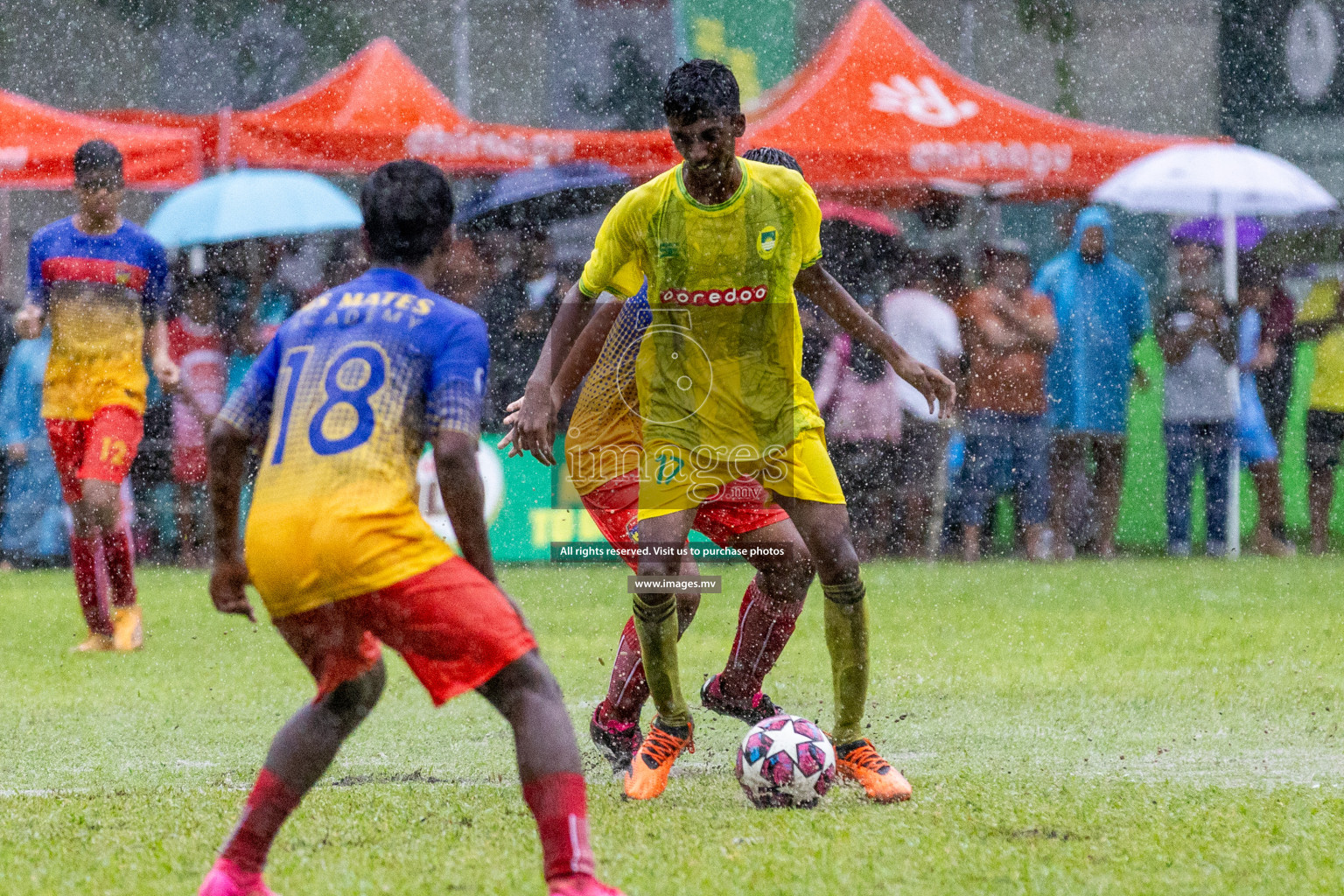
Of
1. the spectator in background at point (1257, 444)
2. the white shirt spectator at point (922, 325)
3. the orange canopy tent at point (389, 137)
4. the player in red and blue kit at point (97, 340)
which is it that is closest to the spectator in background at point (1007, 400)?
the white shirt spectator at point (922, 325)

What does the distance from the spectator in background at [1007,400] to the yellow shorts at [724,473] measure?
8316 mm

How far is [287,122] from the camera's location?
546 inches

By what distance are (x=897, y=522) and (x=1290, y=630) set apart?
191 inches

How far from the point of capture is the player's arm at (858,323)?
5184 millimetres

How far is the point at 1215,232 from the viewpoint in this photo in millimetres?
15867

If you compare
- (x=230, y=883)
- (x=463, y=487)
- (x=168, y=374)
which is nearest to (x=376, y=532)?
(x=463, y=487)

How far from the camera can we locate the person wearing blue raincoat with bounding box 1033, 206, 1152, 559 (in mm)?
13531

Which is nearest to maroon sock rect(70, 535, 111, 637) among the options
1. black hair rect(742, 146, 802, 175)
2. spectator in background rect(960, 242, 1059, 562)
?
black hair rect(742, 146, 802, 175)

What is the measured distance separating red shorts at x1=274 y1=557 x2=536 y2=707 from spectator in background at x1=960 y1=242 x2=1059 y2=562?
1016 cm

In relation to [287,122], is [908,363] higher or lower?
lower

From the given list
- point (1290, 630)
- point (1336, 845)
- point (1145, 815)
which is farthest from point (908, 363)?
point (1290, 630)

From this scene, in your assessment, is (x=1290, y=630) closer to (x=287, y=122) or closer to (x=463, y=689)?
(x=463, y=689)

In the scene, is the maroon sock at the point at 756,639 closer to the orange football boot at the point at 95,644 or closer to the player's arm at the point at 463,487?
the player's arm at the point at 463,487

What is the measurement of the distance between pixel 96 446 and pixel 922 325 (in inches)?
258
